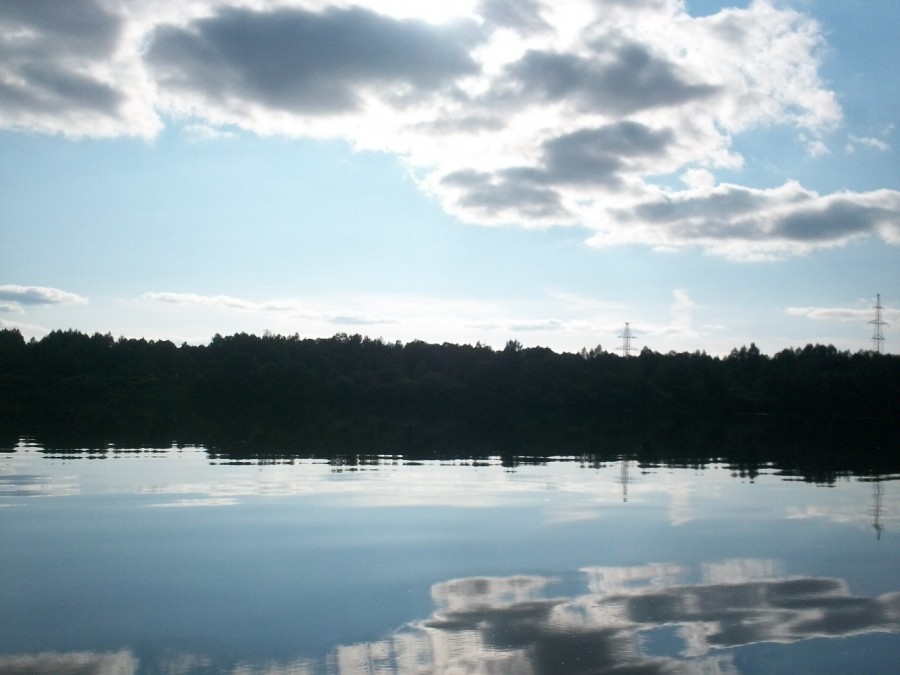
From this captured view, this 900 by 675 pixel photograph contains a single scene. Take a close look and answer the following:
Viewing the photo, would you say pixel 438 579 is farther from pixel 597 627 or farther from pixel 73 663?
pixel 73 663

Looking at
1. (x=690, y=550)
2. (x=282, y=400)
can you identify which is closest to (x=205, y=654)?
(x=690, y=550)

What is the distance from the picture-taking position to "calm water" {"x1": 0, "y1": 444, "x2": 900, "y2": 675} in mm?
9688

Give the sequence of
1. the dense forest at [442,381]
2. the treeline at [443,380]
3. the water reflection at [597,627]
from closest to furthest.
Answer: the water reflection at [597,627]
the dense forest at [442,381]
the treeline at [443,380]

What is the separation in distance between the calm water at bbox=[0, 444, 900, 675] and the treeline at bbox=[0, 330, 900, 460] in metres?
65.7

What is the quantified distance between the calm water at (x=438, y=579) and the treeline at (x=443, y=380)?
65.7 metres

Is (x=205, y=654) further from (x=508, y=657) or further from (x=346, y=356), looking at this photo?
(x=346, y=356)

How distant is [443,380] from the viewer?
4353 inches

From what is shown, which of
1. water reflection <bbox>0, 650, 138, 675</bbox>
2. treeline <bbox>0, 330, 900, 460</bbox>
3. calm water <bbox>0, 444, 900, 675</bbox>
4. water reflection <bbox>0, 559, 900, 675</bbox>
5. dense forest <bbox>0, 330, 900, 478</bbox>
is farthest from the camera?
treeline <bbox>0, 330, 900, 460</bbox>

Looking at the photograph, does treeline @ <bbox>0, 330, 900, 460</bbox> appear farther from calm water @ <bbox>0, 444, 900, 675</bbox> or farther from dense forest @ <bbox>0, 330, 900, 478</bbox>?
calm water @ <bbox>0, 444, 900, 675</bbox>

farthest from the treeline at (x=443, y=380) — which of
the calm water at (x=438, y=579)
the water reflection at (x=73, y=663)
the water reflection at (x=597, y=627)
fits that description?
the water reflection at (x=73, y=663)

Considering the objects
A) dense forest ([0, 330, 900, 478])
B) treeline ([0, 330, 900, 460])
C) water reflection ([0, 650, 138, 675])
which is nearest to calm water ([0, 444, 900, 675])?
water reflection ([0, 650, 138, 675])

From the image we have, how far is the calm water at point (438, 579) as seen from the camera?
381 inches

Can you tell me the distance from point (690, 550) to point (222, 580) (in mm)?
8659

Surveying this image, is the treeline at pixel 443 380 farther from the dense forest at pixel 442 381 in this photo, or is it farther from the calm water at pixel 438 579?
the calm water at pixel 438 579
